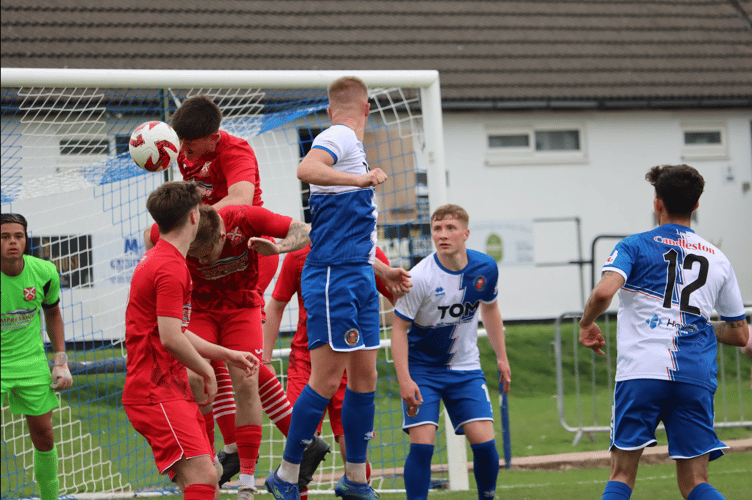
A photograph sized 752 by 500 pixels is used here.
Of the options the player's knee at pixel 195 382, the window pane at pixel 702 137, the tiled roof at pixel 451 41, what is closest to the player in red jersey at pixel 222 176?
the player's knee at pixel 195 382

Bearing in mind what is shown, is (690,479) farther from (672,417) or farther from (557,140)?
(557,140)

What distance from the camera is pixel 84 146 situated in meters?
6.65

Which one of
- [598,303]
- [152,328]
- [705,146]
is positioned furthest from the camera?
[705,146]

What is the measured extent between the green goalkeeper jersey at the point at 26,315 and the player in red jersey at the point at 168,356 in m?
1.94

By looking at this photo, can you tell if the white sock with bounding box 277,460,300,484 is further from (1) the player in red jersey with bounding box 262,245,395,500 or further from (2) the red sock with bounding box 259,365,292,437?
(1) the player in red jersey with bounding box 262,245,395,500

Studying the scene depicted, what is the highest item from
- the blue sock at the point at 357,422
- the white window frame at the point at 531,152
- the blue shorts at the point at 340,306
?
the white window frame at the point at 531,152

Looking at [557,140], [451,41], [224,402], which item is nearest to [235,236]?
[224,402]

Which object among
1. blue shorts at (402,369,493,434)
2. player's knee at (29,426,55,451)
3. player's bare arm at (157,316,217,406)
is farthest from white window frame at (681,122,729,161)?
player's bare arm at (157,316,217,406)

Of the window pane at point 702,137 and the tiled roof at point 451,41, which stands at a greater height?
the tiled roof at point 451,41

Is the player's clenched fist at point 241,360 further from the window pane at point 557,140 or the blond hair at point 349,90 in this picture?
the window pane at point 557,140

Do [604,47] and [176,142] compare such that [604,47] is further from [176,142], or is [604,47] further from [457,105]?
[176,142]

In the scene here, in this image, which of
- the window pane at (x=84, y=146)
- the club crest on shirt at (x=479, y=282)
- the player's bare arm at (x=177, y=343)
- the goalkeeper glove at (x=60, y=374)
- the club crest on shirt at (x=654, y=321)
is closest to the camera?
the player's bare arm at (x=177, y=343)

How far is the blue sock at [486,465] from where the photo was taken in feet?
14.8

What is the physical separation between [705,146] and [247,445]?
12.9m
